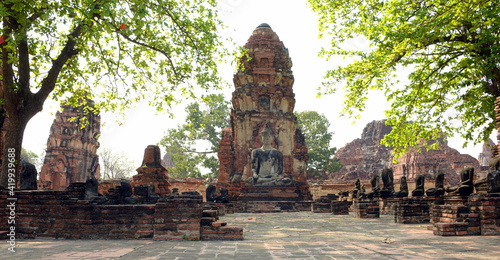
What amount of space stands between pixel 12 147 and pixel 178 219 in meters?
4.52

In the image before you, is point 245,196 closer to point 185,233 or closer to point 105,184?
point 105,184

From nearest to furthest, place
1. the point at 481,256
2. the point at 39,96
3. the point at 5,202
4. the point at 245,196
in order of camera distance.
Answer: the point at 481,256
the point at 5,202
the point at 39,96
the point at 245,196

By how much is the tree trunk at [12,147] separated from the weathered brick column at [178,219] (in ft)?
12.7

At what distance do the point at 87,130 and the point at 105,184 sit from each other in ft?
27.6

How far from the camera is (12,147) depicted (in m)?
8.63

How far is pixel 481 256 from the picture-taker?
4.83m

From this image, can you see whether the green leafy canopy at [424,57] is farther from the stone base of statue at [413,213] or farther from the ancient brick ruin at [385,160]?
the ancient brick ruin at [385,160]

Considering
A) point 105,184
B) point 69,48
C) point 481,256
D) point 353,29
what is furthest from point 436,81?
point 105,184

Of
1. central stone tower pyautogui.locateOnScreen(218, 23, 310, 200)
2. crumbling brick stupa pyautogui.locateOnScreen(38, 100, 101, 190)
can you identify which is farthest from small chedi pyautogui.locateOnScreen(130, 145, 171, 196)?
crumbling brick stupa pyautogui.locateOnScreen(38, 100, 101, 190)

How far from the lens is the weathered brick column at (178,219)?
663 cm

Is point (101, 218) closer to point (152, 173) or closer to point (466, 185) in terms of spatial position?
point (466, 185)

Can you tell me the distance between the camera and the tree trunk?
8.45 m

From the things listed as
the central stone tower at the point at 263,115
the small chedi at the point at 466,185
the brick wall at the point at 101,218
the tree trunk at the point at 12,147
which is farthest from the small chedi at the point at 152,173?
the small chedi at the point at 466,185

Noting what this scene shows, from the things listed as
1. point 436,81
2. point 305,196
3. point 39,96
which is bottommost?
point 305,196
